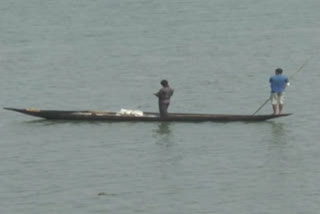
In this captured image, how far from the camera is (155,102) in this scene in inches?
1598

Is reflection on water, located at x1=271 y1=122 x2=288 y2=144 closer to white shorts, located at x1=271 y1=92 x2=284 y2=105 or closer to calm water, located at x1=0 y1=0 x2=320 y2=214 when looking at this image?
calm water, located at x1=0 y1=0 x2=320 y2=214

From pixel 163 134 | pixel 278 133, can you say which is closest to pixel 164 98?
pixel 163 134

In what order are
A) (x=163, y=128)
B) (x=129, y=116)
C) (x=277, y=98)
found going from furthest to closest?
1. (x=129, y=116)
2. (x=277, y=98)
3. (x=163, y=128)

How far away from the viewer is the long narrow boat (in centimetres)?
3526

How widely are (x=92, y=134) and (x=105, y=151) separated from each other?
224 cm

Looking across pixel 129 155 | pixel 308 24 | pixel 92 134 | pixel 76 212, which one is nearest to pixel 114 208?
pixel 76 212

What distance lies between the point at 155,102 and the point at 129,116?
15.8 ft

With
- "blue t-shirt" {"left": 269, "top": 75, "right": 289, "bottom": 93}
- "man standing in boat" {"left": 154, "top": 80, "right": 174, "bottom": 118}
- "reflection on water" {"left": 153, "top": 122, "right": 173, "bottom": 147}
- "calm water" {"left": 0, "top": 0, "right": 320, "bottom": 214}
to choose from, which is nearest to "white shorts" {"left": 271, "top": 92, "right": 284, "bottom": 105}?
"blue t-shirt" {"left": 269, "top": 75, "right": 289, "bottom": 93}

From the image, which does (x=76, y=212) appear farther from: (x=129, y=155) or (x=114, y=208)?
(x=129, y=155)

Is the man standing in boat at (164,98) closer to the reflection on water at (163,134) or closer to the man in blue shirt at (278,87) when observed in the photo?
the reflection on water at (163,134)

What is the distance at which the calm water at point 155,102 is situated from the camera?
92.5ft

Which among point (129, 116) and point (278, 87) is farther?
point (129, 116)

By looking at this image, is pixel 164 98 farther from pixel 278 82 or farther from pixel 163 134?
pixel 278 82

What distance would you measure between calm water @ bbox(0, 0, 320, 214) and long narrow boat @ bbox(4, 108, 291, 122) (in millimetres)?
234
